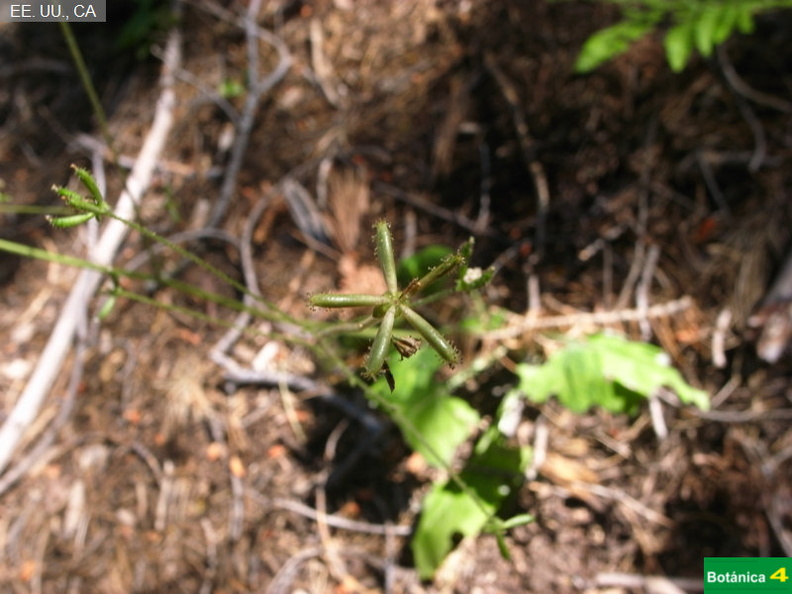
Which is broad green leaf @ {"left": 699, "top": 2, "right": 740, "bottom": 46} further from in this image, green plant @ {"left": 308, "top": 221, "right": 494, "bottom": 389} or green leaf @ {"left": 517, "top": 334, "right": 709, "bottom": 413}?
green plant @ {"left": 308, "top": 221, "right": 494, "bottom": 389}

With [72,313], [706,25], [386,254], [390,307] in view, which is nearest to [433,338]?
[390,307]

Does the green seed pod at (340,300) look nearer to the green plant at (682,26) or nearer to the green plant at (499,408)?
Result: the green plant at (499,408)

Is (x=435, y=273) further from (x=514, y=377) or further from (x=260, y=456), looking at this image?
(x=260, y=456)

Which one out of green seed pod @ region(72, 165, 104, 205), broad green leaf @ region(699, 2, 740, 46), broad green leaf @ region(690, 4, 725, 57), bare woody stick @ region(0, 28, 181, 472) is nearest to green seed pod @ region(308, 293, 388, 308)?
green seed pod @ region(72, 165, 104, 205)

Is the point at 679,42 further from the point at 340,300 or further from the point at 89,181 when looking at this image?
the point at 89,181

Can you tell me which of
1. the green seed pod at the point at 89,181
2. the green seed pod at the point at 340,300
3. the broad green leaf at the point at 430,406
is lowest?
the broad green leaf at the point at 430,406

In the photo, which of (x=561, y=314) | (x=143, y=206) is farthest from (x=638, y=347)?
(x=143, y=206)

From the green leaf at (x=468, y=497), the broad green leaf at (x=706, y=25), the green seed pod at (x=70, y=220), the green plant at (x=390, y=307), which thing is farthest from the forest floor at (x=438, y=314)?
the green plant at (x=390, y=307)
